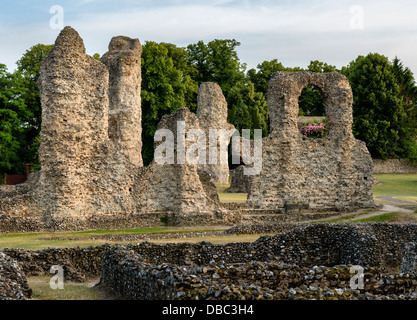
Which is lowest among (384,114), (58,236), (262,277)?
(58,236)


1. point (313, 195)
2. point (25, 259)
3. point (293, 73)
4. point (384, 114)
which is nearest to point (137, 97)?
point (293, 73)

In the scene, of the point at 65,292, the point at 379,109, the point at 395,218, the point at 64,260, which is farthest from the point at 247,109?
the point at 65,292

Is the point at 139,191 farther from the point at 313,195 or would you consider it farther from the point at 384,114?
the point at 384,114

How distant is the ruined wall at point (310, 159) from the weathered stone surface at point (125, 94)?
340 inches

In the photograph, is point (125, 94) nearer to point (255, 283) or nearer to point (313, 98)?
point (255, 283)

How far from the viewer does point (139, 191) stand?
21656 mm

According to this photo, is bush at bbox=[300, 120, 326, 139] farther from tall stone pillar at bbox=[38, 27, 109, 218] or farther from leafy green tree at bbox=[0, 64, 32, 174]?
tall stone pillar at bbox=[38, 27, 109, 218]

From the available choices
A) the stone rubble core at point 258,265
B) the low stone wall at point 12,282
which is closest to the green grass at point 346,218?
the stone rubble core at point 258,265

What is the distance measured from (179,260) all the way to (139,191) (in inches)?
371

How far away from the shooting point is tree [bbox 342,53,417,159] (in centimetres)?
4878

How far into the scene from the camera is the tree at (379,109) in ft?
160

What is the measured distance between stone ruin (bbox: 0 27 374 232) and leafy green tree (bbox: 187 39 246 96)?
35.5 m

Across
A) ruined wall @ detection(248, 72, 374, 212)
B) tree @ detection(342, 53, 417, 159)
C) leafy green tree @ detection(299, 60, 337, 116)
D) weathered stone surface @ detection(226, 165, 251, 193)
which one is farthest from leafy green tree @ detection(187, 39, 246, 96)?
ruined wall @ detection(248, 72, 374, 212)

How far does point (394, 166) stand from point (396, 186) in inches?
458
